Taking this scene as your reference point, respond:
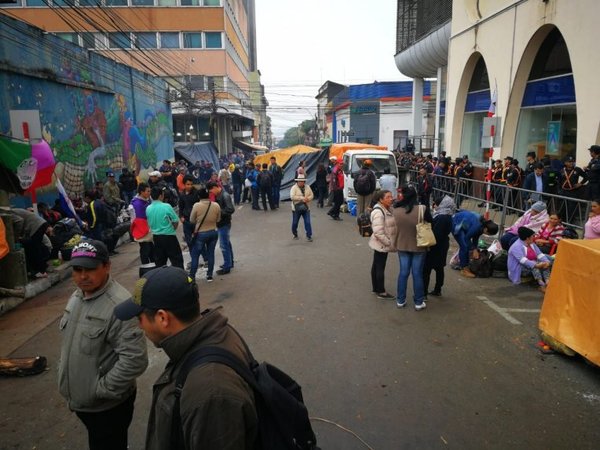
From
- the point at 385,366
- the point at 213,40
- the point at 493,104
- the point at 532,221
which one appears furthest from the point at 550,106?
the point at 213,40

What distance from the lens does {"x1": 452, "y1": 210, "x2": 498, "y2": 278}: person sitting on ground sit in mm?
8188

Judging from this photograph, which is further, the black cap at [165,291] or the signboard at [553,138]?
the signboard at [553,138]

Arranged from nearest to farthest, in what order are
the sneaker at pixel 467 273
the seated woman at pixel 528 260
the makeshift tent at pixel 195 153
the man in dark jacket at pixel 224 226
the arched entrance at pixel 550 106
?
the seated woman at pixel 528 260 → the sneaker at pixel 467 273 → the man in dark jacket at pixel 224 226 → the arched entrance at pixel 550 106 → the makeshift tent at pixel 195 153

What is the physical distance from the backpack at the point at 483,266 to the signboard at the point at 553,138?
7.74 metres

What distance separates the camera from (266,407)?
1.76 metres

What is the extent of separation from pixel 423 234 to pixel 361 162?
981 centimetres

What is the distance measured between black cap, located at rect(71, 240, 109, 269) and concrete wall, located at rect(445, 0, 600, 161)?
38.8ft

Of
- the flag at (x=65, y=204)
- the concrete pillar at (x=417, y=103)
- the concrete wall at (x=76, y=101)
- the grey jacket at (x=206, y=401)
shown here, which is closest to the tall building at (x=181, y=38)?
the concrete pillar at (x=417, y=103)

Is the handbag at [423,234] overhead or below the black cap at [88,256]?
below

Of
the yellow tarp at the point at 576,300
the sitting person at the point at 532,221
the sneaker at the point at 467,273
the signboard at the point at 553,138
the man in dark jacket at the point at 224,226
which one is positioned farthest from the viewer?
the signboard at the point at 553,138

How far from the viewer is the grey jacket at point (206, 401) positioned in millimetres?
1565

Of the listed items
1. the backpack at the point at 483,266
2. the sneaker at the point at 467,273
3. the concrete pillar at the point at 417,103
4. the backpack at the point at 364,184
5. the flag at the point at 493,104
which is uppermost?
the concrete pillar at the point at 417,103

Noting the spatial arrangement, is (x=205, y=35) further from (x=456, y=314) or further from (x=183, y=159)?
(x=456, y=314)

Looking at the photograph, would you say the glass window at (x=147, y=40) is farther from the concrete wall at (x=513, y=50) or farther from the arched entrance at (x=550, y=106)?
the arched entrance at (x=550, y=106)
